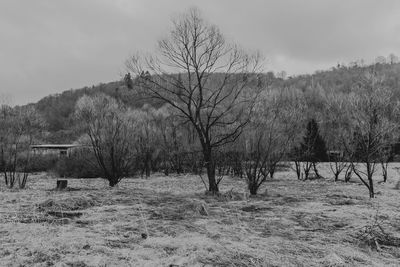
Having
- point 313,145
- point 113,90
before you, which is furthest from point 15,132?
point 113,90

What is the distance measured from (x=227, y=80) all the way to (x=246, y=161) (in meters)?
3.19

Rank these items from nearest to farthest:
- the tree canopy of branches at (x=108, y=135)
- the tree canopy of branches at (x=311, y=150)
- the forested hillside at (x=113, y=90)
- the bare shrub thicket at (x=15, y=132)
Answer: the tree canopy of branches at (x=108, y=135) → the bare shrub thicket at (x=15, y=132) → the tree canopy of branches at (x=311, y=150) → the forested hillside at (x=113, y=90)

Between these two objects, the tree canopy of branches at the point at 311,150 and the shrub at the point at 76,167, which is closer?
the tree canopy of branches at the point at 311,150

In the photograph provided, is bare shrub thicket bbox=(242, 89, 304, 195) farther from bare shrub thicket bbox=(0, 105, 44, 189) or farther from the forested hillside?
the forested hillside

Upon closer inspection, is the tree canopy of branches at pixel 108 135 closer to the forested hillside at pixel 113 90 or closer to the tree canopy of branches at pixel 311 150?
the tree canopy of branches at pixel 311 150

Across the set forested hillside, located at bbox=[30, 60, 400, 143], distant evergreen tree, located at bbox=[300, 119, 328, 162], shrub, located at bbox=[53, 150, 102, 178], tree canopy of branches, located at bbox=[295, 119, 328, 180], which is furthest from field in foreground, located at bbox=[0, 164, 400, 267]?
forested hillside, located at bbox=[30, 60, 400, 143]

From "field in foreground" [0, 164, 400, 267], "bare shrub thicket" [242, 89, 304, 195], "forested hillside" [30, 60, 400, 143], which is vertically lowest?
"field in foreground" [0, 164, 400, 267]

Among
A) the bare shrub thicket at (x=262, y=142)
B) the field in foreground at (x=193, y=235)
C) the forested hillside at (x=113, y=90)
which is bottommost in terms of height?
the field in foreground at (x=193, y=235)

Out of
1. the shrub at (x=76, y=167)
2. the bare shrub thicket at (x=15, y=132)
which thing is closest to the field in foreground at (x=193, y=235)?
the bare shrub thicket at (x=15, y=132)

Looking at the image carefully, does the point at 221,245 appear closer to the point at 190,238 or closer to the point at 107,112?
the point at 190,238

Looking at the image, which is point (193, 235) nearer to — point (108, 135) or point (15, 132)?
point (108, 135)

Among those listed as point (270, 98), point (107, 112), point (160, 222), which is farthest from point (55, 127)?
point (160, 222)

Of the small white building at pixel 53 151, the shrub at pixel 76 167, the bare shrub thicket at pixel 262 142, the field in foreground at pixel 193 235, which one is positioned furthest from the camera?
the shrub at pixel 76 167

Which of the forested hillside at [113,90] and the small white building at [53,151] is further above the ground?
the forested hillside at [113,90]
